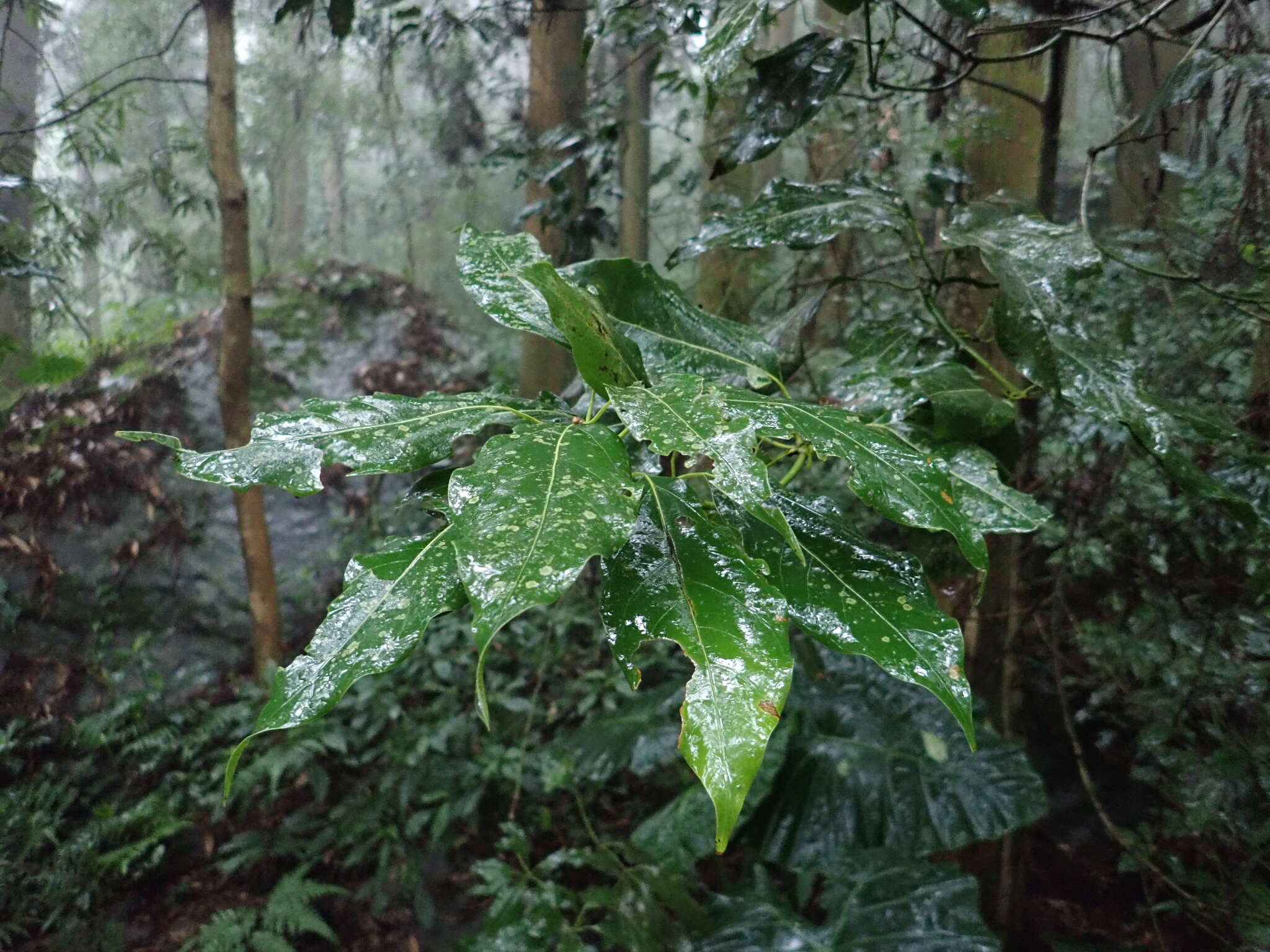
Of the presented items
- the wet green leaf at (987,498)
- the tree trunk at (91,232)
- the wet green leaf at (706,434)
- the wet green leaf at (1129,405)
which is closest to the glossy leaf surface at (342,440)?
the wet green leaf at (706,434)

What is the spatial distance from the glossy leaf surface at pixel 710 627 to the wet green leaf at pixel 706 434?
0.06 metres

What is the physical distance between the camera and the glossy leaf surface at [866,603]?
0.56m

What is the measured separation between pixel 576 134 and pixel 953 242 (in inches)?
85.5

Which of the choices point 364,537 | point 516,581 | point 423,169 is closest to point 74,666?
point 364,537

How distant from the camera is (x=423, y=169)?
8195 mm

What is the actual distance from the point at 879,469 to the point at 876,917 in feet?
4.93

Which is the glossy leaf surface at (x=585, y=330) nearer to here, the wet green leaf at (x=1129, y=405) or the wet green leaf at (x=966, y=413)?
the wet green leaf at (x=966, y=413)

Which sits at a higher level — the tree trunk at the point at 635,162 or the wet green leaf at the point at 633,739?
the tree trunk at the point at 635,162

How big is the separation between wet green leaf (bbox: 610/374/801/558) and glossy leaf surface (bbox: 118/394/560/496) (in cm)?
16

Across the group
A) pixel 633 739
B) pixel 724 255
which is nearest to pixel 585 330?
pixel 633 739

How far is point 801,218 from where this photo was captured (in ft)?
3.69

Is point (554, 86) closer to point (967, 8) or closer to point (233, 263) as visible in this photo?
point (233, 263)

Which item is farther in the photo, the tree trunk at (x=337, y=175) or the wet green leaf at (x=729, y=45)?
the tree trunk at (x=337, y=175)

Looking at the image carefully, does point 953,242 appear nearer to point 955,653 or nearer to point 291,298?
point 955,653
